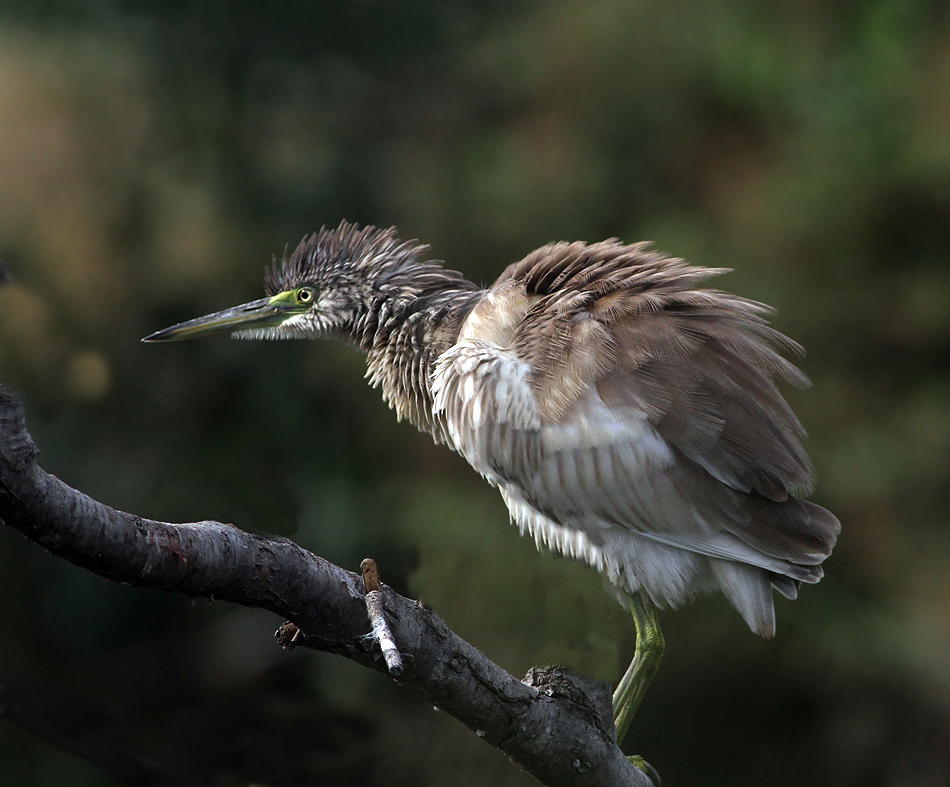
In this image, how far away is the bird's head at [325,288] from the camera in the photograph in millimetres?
2238

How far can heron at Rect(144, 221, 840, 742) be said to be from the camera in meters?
1.72

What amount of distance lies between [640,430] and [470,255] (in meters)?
1.85

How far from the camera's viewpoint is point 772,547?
1.70 m

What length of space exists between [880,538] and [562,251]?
1.81 meters

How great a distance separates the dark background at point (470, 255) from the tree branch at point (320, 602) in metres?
0.98

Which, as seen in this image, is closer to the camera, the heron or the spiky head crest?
the heron

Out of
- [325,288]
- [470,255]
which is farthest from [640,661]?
[470,255]

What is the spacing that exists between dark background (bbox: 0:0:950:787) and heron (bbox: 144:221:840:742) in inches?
27.7

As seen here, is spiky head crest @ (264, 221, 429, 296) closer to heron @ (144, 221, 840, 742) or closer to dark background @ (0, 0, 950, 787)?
heron @ (144, 221, 840, 742)

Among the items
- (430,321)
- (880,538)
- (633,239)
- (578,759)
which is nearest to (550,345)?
(430,321)

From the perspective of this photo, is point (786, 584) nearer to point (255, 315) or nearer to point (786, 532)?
point (786, 532)

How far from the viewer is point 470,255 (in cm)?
348

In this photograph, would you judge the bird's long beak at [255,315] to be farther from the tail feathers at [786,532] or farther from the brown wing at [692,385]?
the tail feathers at [786,532]

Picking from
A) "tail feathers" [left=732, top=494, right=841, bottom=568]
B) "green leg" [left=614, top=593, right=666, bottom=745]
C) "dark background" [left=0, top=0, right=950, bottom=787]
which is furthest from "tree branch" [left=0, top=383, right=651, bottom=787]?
"dark background" [left=0, top=0, right=950, bottom=787]
